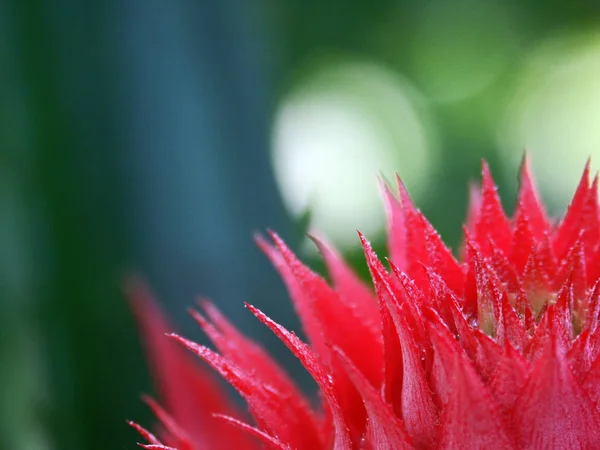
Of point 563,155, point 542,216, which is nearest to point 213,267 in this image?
point 542,216

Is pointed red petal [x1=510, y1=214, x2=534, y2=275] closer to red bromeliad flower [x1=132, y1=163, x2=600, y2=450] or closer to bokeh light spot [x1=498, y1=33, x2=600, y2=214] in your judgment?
red bromeliad flower [x1=132, y1=163, x2=600, y2=450]

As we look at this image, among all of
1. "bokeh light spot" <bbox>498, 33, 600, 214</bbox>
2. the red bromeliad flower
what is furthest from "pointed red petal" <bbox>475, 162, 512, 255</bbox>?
"bokeh light spot" <bbox>498, 33, 600, 214</bbox>

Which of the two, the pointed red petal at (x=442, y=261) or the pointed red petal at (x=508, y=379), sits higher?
the pointed red petal at (x=442, y=261)

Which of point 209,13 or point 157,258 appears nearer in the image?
point 157,258

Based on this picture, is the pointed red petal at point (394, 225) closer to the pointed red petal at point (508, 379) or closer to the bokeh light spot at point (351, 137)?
the pointed red petal at point (508, 379)

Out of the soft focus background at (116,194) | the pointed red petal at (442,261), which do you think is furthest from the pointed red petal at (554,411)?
the soft focus background at (116,194)

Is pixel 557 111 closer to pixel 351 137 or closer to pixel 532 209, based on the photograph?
pixel 351 137

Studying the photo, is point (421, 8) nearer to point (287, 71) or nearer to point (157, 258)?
point (287, 71)

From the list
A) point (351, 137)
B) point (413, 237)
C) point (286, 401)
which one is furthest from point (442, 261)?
point (351, 137)
